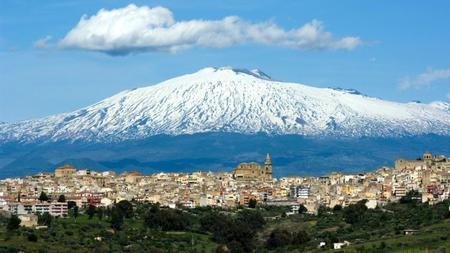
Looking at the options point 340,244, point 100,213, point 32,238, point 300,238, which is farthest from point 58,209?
point 340,244

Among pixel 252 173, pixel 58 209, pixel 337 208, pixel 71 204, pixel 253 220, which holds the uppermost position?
pixel 252 173

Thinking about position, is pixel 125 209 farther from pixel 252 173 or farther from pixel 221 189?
pixel 252 173

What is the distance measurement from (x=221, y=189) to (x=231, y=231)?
122 ft

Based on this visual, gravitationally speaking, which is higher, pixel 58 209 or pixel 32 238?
pixel 58 209

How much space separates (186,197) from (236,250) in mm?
34349

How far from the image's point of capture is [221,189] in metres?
109

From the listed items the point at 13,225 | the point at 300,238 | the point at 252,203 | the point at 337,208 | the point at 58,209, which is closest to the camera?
the point at 13,225

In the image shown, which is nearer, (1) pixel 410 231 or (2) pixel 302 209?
(1) pixel 410 231

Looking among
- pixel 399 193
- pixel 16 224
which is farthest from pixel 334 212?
pixel 16 224

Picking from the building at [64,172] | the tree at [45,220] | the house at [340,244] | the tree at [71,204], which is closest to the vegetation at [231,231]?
the tree at [45,220]

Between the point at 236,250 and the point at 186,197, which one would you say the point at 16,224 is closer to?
the point at 236,250

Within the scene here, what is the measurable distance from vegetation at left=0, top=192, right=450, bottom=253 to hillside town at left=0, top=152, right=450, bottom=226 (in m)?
5.55

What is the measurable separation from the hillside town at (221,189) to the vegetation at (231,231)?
5.55 m

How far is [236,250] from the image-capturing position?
218 feet
